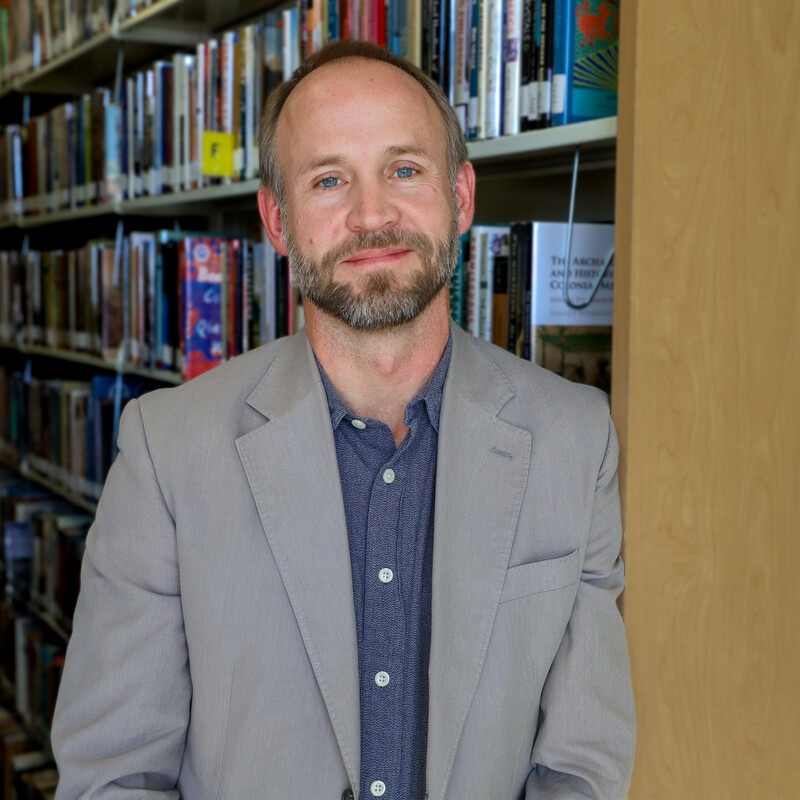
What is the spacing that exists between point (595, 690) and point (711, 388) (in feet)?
1.30

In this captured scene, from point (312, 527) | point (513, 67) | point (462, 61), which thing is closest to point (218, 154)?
point (462, 61)

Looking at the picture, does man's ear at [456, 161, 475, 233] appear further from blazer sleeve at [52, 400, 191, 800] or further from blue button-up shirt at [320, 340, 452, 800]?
blazer sleeve at [52, 400, 191, 800]

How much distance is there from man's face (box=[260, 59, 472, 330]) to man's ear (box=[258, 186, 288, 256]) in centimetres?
9

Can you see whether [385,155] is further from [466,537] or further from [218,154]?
[218,154]

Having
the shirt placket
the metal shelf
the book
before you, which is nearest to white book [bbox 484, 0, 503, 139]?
the shirt placket

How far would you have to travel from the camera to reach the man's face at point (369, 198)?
1.30 meters

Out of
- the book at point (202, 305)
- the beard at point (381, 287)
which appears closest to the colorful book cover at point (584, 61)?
the beard at point (381, 287)

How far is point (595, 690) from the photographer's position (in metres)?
1.22

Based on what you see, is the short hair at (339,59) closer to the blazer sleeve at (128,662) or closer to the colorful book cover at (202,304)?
the blazer sleeve at (128,662)

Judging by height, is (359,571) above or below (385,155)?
below

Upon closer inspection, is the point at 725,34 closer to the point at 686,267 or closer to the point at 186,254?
the point at 686,267

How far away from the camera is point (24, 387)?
3.61 meters

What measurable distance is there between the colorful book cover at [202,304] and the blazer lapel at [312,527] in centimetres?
110

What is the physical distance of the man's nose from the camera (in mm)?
1285
